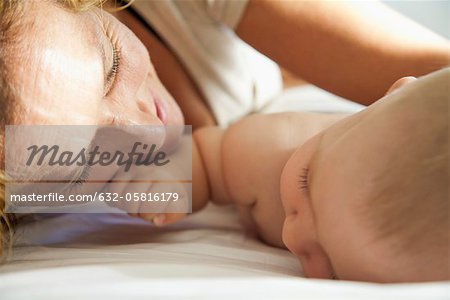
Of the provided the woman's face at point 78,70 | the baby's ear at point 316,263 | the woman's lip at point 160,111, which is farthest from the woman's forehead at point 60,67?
the baby's ear at point 316,263

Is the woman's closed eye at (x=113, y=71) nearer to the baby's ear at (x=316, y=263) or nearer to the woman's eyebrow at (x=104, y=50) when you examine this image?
the woman's eyebrow at (x=104, y=50)

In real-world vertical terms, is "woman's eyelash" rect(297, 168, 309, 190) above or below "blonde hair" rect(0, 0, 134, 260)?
below

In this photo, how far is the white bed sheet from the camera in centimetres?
37

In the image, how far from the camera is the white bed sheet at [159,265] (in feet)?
1.23

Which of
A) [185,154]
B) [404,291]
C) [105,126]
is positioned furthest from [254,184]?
[404,291]

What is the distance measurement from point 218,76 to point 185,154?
194 mm

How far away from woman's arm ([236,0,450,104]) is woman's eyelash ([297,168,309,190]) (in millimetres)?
182

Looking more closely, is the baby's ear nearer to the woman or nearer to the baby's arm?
the baby's arm

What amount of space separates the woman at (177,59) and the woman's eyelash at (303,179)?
0.18m

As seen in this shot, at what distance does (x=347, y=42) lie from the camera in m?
0.67

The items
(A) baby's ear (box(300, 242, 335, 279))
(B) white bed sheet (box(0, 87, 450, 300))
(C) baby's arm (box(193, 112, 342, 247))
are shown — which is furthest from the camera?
(C) baby's arm (box(193, 112, 342, 247))

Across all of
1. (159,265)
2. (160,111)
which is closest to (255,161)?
(160,111)

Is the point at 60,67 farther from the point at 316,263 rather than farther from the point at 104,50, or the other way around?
the point at 316,263

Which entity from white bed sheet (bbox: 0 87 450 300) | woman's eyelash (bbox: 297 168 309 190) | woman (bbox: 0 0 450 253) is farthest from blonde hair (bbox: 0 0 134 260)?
woman's eyelash (bbox: 297 168 309 190)
